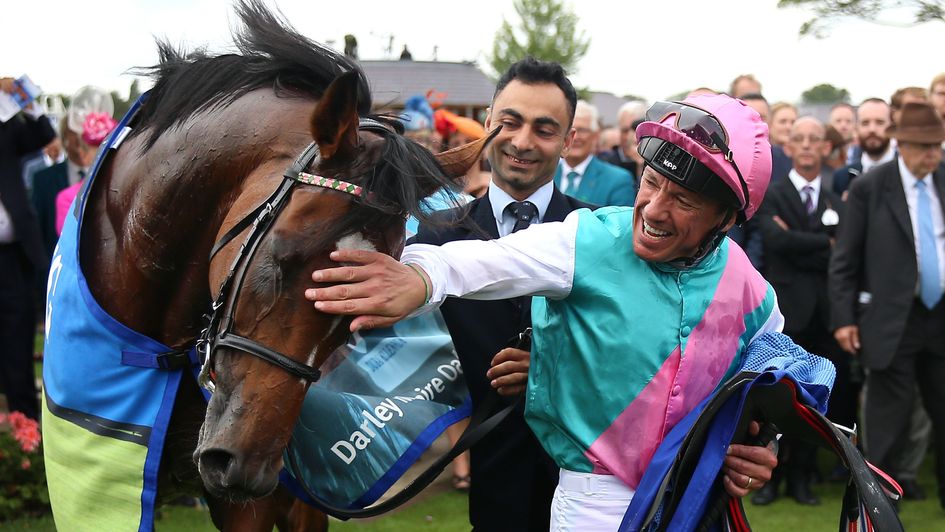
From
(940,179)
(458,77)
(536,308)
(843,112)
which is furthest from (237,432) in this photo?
(458,77)

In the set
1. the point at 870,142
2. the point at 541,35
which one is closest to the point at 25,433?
the point at 870,142

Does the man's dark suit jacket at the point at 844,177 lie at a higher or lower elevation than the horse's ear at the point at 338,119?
lower

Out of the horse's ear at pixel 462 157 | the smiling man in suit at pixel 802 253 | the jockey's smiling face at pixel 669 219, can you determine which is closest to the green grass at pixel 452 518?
the smiling man in suit at pixel 802 253

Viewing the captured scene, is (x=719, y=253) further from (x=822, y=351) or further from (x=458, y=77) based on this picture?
(x=458, y=77)

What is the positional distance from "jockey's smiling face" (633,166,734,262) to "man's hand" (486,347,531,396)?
1.51ft

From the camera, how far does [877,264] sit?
18.2 feet

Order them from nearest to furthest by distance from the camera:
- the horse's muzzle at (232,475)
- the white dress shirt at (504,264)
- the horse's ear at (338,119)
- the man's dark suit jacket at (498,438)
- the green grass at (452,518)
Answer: the horse's muzzle at (232,475)
the horse's ear at (338,119)
the white dress shirt at (504,264)
the man's dark suit jacket at (498,438)
the green grass at (452,518)

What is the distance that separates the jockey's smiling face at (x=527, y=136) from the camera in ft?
10.2

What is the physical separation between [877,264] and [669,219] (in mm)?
3775

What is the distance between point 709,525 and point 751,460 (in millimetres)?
193

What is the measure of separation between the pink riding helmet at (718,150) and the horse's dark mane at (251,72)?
0.74 meters

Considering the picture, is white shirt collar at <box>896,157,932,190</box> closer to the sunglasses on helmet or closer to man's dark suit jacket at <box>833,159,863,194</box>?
man's dark suit jacket at <box>833,159,863,194</box>

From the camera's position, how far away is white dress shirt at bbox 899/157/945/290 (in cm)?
547

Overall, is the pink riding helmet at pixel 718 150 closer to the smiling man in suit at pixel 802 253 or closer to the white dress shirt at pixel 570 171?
the smiling man in suit at pixel 802 253
